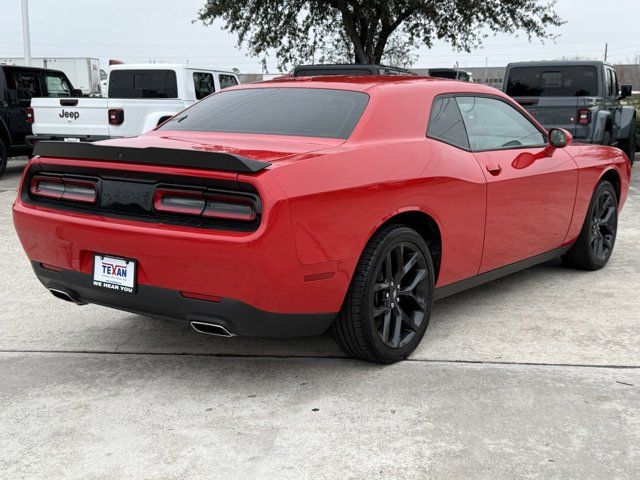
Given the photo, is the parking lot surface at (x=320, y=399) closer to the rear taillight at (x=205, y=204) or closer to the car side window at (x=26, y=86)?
the rear taillight at (x=205, y=204)

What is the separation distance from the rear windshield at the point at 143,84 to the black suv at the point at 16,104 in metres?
1.48

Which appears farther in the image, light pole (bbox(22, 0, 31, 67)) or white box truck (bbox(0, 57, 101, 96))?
white box truck (bbox(0, 57, 101, 96))

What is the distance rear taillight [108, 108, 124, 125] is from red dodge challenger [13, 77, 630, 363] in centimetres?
753

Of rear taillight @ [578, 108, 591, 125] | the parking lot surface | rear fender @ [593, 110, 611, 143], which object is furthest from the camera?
rear fender @ [593, 110, 611, 143]

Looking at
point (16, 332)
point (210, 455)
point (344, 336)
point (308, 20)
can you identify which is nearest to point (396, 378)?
point (344, 336)

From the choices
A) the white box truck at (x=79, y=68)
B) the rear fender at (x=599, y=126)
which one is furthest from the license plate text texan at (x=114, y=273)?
the white box truck at (x=79, y=68)

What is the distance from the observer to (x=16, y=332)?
4480 millimetres

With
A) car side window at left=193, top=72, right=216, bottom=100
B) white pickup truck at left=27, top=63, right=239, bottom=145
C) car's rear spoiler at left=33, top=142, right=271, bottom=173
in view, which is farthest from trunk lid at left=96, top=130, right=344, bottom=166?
car side window at left=193, top=72, right=216, bottom=100

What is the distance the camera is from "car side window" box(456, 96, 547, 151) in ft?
15.0

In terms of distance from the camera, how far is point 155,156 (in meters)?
3.35

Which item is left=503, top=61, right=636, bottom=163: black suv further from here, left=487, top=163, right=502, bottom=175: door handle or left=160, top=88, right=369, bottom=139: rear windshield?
left=160, top=88, right=369, bottom=139: rear windshield

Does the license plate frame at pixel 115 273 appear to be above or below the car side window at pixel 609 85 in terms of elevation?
below

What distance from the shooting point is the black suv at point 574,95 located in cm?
1062

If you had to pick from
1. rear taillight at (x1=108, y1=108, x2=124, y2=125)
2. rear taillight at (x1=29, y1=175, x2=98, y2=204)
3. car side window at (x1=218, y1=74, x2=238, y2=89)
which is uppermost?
car side window at (x1=218, y1=74, x2=238, y2=89)
